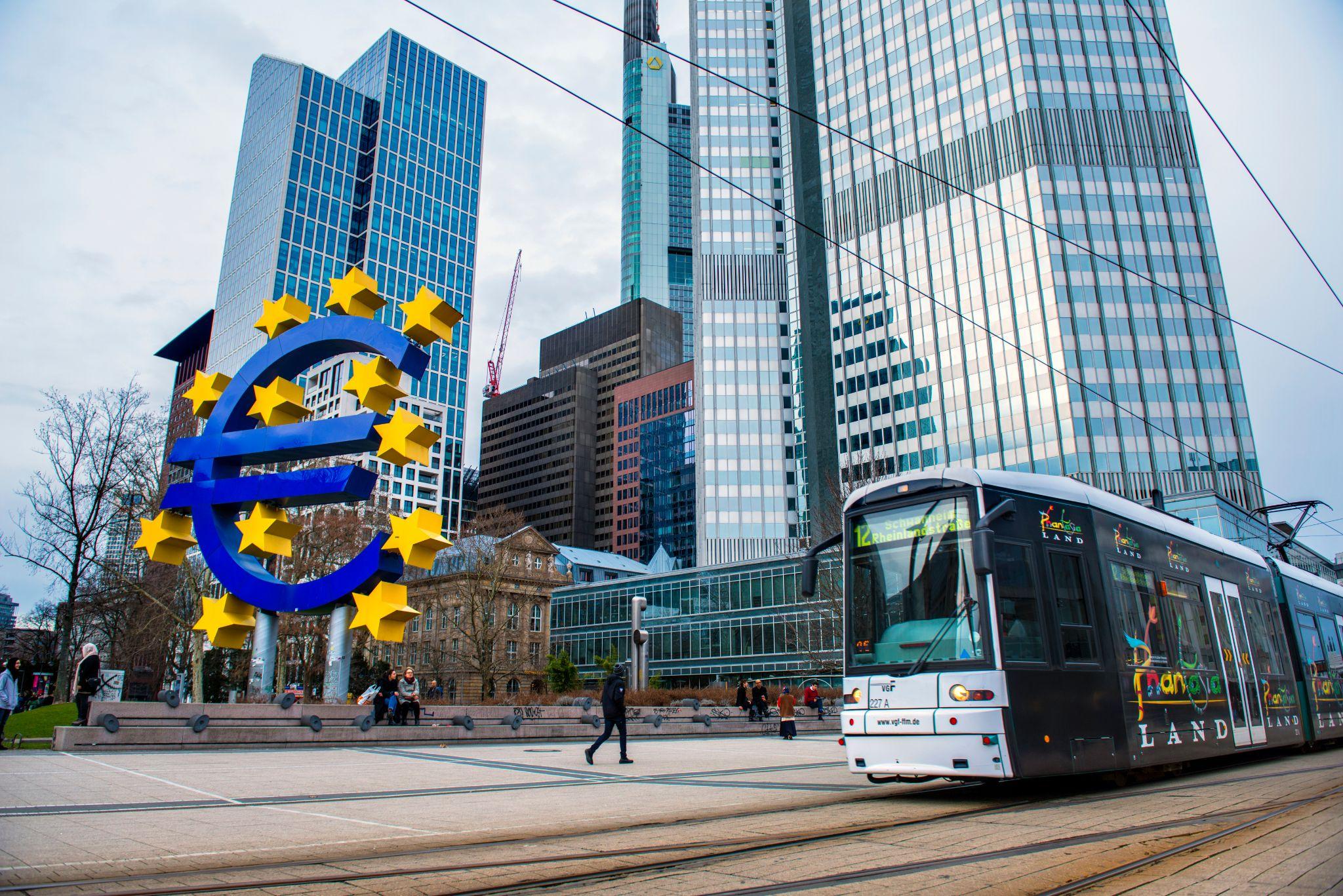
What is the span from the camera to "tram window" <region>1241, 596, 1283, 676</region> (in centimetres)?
1496

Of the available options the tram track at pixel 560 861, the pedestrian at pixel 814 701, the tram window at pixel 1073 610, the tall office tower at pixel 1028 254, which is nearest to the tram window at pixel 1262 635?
the tram window at pixel 1073 610

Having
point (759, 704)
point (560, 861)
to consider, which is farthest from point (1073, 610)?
point (759, 704)

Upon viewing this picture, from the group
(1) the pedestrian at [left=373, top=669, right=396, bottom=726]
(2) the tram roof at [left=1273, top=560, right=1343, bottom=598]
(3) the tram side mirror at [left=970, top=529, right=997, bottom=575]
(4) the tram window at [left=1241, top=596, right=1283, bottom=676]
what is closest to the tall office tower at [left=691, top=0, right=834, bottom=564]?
(2) the tram roof at [left=1273, top=560, right=1343, bottom=598]

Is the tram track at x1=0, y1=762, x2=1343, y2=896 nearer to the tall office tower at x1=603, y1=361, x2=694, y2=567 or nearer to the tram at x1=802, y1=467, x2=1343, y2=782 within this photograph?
the tram at x1=802, y1=467, x2=1343, y2=782

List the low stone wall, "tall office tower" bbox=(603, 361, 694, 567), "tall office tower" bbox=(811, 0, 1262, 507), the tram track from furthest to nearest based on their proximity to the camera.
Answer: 1. "tall office tower" bbox=(603, 361, 694, 567)
2. "tall office tower" bbox=(811, 0, 1262, 507)
3. the low stone wall
4. the tram track

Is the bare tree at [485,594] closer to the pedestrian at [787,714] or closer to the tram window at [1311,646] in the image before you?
the pedestrian at [787,714]

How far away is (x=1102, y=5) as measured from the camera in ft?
277

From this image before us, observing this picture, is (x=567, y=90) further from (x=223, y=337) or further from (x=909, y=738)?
(x=223, y=337)

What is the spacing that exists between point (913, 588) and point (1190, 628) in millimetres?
5923

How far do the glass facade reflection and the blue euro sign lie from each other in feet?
127

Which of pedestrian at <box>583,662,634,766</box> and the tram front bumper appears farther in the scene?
pedestrian at <box>583,662,634,766</box>

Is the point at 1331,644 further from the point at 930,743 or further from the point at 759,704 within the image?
the point at 759,704

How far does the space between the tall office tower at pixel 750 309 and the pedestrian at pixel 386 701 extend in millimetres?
70195

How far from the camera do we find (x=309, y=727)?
761 inches
